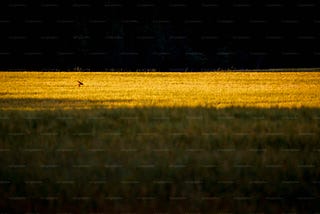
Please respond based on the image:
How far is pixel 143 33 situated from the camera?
15.9 metres

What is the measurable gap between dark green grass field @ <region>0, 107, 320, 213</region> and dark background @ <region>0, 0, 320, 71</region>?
662 cm

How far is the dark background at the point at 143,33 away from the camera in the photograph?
39.0 feet

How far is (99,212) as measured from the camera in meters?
2.79

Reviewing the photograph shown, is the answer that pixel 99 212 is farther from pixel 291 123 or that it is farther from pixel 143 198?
pixel 291 123

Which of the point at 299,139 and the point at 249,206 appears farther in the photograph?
the point at 299,139

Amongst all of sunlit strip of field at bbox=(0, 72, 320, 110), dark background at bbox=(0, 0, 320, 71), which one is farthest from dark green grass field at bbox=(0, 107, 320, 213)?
dark background at bbox=(0, 0, 320, 71)

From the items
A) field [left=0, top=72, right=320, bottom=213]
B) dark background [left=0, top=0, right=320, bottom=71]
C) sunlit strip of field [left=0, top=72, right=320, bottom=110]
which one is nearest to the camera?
field [left=0, top=72, right=320, bottom=213]

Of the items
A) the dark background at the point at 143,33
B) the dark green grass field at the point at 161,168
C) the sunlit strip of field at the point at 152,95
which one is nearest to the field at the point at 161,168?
the dark green grass field at the point at 161,168

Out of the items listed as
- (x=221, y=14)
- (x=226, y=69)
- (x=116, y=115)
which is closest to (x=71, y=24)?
(x=221, y=14)

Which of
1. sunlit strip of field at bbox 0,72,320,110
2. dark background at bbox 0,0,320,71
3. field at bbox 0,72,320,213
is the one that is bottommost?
field at bbox 0,72,320,213

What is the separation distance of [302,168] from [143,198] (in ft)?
3.69

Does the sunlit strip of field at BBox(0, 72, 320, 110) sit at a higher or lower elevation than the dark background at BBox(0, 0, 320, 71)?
lower

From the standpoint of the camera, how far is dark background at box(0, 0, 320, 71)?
1189cm

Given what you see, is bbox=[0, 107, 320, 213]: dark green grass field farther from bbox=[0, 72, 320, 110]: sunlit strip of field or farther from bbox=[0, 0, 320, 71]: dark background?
bbox=[0, 0, 320, 71]: dark background
